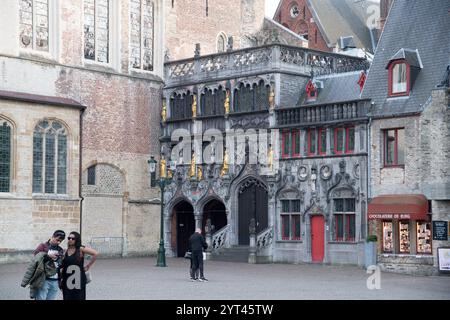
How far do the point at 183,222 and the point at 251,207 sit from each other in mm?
5250

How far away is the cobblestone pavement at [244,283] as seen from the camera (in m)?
26.2

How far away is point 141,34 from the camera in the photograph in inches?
1966

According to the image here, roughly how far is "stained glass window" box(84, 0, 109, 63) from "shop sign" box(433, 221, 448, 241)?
19226mm

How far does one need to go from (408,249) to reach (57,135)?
16.6 meters

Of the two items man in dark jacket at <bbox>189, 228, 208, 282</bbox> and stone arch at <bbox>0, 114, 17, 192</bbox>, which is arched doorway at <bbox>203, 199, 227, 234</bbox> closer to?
stone arch at <bbox>0, 114, 17, 192</bbox>

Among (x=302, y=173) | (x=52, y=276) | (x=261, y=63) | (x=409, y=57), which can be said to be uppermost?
(x=261, y=63)

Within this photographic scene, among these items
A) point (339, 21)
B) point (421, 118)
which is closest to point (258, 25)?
point (339, 21)

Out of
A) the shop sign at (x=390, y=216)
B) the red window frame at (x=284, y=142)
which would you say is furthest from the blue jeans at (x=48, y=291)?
the red window frame at (x=284, y=142)

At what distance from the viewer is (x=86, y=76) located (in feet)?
154

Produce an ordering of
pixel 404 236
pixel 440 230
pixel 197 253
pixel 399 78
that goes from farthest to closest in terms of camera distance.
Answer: pixel 399 78 → pixel 404 236 → pixel 440 230 → pixel 197 253

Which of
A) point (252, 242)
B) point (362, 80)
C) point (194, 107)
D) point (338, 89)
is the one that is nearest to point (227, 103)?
point (194, 107)

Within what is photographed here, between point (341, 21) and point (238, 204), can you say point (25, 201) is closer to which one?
point (238, 204)

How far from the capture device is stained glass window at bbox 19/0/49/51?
147 ft

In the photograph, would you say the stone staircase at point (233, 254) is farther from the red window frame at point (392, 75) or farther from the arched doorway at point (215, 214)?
the red window frame at point (392, 75)
